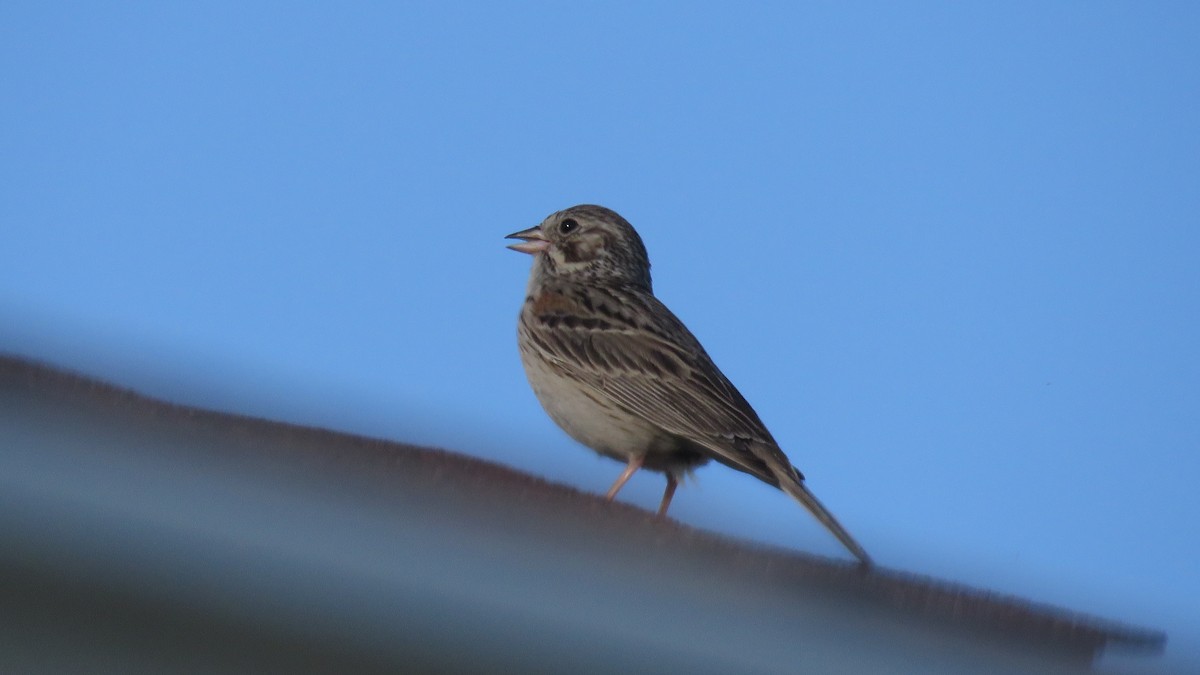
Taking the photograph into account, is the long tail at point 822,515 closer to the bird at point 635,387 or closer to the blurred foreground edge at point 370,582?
the bird at point 635,387

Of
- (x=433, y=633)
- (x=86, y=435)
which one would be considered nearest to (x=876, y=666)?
(x=433, y=633)

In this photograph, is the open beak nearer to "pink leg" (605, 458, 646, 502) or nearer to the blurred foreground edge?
"pink leg" (605, 458, 646, 502)

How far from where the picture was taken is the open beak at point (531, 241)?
28.2 feet

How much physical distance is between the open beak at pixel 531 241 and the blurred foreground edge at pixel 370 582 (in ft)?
14.7

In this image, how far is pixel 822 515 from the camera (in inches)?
218

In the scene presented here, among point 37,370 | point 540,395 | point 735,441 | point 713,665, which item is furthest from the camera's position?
point 540,395

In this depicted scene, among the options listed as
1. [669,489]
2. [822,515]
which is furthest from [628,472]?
[822,515]

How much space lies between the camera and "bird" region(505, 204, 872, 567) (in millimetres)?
6547

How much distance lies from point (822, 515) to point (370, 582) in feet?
12.0

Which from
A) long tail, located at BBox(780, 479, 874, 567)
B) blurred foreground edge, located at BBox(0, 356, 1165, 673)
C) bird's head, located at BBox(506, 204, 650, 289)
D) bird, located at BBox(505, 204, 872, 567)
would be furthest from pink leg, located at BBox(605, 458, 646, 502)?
blurred foreground edge, located at BBox(0, 356, 1165, 673)

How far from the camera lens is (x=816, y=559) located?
4352 millimetres

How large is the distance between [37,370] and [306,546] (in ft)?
7.26

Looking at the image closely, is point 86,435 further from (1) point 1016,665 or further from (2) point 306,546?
(1) point 1016,665

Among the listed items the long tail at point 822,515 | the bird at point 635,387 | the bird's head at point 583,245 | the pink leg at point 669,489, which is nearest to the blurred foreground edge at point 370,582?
the long tail at point 822,515
